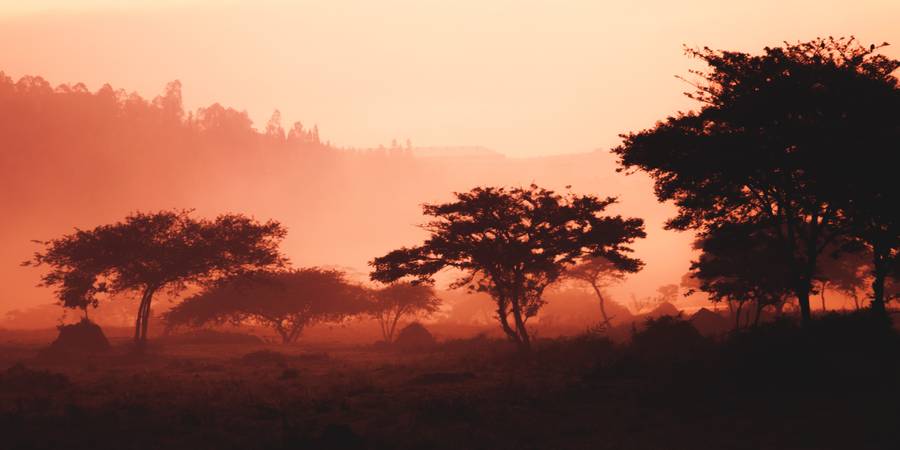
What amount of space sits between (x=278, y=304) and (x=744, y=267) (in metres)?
43.9

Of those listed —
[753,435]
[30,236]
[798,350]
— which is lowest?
[753,435]

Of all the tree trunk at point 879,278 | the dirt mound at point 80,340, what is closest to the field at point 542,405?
the tree trunk at point 879,278

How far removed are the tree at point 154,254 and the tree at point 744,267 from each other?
109ft

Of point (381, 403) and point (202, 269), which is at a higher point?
point (202, 269)

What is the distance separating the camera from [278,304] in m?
60.2

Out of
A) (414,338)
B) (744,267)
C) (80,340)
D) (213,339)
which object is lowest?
(414,338)

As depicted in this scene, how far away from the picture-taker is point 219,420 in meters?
16.0

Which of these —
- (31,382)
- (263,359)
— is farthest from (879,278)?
(31,382)

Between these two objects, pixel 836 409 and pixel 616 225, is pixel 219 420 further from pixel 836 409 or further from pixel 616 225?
pixel 616 225

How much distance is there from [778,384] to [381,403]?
11883mm

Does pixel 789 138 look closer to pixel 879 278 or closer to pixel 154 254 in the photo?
pixel 879 278

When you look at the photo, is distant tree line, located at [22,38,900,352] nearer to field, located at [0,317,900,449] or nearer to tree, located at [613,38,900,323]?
tree, located at [613,38,900,323]

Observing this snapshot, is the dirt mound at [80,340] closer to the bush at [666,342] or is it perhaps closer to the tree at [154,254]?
the tree at [154,254]

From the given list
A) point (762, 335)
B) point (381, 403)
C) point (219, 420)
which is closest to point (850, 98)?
point (762, 335)
